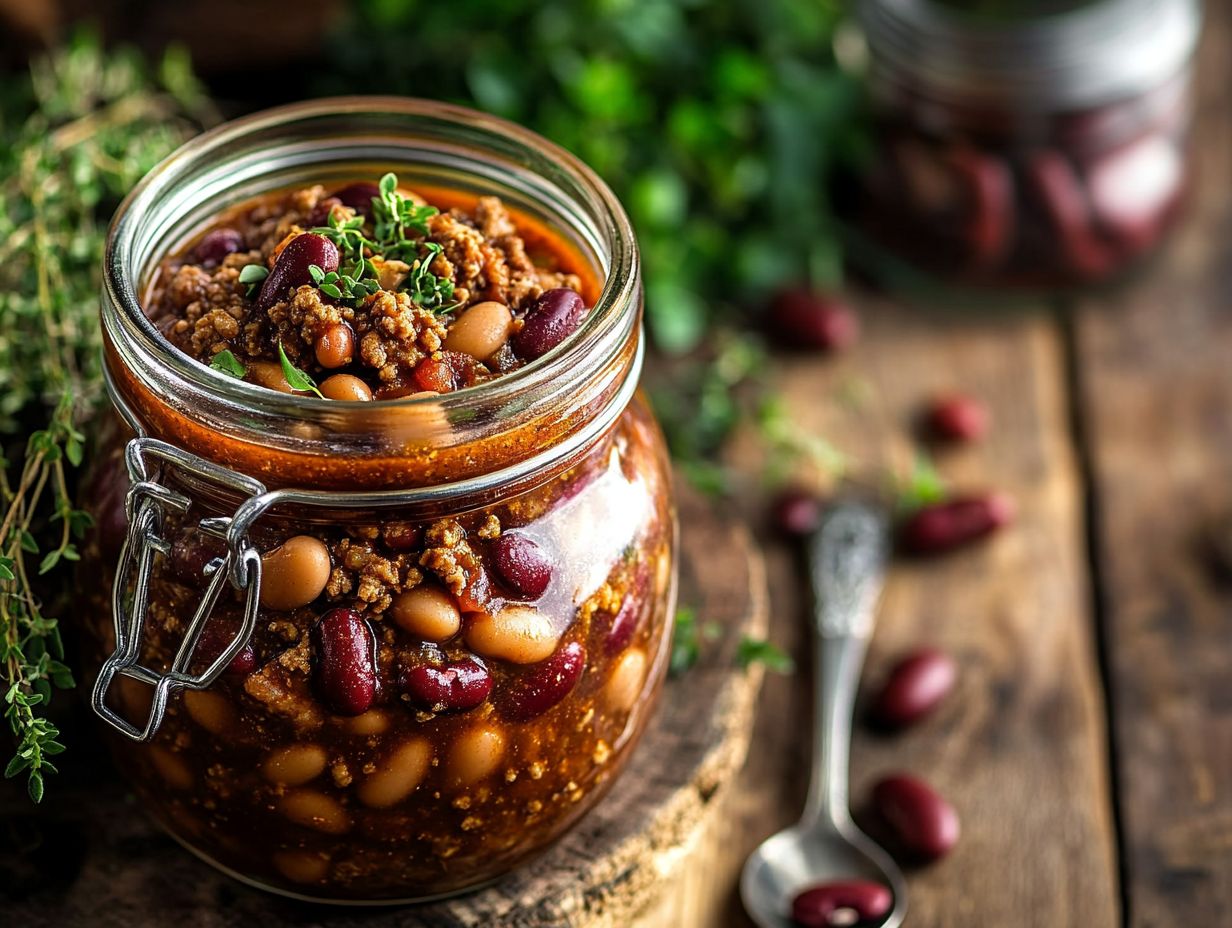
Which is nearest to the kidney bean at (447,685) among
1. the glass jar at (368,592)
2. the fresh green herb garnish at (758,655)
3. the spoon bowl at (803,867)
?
the glass jar at (368,592)

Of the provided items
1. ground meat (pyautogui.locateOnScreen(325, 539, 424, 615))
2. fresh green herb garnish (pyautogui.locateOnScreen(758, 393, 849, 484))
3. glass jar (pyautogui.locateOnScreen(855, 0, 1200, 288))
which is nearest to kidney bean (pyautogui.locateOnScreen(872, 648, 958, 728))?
fresh green herb garnish (pyautogui.locateOnScreen(758, 393, 849, 484))

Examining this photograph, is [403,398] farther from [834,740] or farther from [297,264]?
[834,740]

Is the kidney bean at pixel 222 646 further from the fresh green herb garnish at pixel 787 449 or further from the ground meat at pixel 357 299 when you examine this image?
the fresh green herb garnish at pixel 787 449

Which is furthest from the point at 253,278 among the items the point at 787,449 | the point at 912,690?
the point at 787,449

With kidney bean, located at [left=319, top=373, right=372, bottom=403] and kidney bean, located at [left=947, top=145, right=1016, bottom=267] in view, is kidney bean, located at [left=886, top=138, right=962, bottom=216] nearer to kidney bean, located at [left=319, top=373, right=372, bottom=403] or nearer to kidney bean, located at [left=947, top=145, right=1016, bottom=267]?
kidney bean, located at [left=947, top=145, right=1016, bottom=267]

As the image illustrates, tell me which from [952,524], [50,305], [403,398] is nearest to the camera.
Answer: [403,398]
